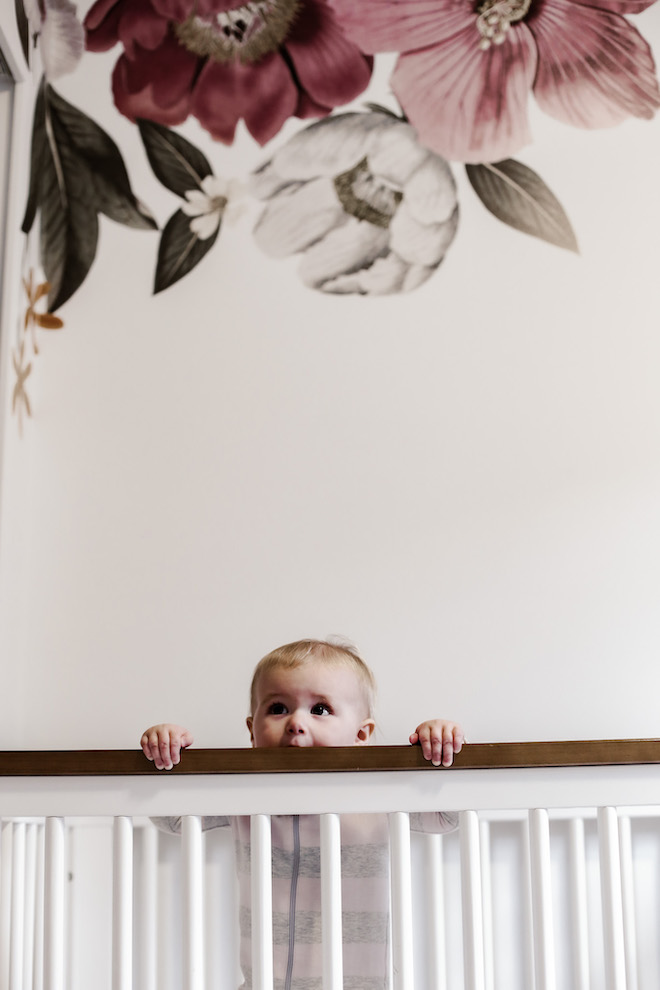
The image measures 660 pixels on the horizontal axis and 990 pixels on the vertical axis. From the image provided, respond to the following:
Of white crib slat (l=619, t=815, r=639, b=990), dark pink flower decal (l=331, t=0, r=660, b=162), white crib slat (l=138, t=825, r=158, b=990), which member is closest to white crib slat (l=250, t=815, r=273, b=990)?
white crib slat (l=138, t=825, r=158, b=990)

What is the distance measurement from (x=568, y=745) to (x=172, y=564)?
760 mm

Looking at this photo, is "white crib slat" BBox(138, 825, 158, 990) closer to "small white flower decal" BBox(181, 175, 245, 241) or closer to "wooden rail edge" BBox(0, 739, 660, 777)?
"wooden rail edge" BBox(0, 739, 660, 777)

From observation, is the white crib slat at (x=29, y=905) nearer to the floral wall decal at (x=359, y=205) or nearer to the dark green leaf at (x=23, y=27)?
the floral wall decal at (x=359, y=205)

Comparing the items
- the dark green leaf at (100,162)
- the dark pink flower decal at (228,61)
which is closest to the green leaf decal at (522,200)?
the dark pink flower decal at (228,61)

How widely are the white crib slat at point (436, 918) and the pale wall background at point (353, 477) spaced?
242mm

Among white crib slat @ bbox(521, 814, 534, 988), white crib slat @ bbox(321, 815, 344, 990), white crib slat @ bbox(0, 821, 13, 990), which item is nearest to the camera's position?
white crib slat @ bbox(321, 815, 344, 990)

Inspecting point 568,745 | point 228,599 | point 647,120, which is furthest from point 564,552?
point 647,120

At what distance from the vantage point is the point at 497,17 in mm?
1609

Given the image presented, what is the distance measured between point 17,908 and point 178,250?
3.29ft

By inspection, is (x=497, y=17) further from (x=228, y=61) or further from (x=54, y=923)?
(x=54, y=923)

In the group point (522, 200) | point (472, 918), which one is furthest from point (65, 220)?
point (472, 918)

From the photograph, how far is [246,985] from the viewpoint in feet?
3.41

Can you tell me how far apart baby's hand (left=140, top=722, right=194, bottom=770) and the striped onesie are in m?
0.19

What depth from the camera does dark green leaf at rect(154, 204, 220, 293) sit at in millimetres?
1550
